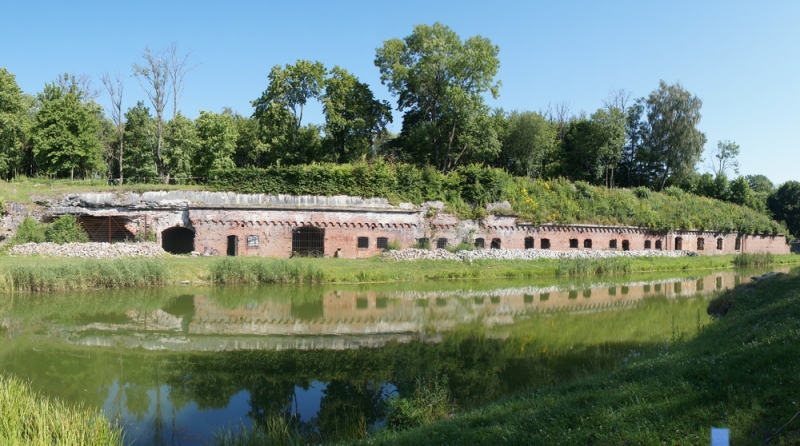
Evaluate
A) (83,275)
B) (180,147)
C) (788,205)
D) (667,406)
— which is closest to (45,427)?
(667,406)

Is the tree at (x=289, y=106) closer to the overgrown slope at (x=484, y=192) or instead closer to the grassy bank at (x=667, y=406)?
the overgrown slope at (x=484, y=192)

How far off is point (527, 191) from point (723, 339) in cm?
2740

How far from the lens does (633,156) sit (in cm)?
5109

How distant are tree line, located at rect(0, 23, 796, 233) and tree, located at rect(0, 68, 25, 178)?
95 millimetres

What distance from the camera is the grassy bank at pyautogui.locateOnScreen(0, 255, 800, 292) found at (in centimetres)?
1967

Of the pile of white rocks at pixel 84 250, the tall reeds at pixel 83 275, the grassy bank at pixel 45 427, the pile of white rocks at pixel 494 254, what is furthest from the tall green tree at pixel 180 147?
the grassy bank at pixel 45 427

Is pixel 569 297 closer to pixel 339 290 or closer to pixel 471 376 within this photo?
pixel 339 290

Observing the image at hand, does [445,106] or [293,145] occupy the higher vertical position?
[445,106]

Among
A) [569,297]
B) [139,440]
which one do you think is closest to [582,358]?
[139,440]

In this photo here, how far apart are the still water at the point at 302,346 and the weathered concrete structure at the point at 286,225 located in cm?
840

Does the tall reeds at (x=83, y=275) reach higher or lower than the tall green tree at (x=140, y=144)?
lower

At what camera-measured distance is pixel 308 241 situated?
30.7 metres

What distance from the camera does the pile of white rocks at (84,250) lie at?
972 inches

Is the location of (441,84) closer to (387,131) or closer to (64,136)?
(387,131)
